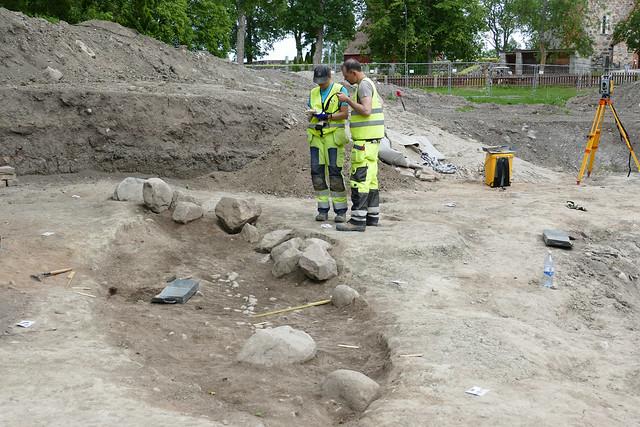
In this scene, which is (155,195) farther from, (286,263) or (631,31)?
(631,31)

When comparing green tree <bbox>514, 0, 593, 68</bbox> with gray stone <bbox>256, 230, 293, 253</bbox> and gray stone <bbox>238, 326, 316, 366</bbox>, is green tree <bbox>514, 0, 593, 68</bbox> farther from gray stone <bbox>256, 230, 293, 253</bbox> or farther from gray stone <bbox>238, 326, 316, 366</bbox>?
gray stone <bbox>238, 326, 316, 366</bbox>

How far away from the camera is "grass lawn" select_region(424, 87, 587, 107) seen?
92.8 ft

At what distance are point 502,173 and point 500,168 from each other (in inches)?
4.3

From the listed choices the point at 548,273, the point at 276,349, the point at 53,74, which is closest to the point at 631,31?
the point at 53,74

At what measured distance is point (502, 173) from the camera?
574 inches

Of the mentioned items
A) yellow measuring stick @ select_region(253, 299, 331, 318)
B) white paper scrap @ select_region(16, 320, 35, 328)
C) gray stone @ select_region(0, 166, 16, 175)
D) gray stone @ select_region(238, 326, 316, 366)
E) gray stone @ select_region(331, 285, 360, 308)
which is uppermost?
gray stone @ select_region(0, 166, 16, 175)

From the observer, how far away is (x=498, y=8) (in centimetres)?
5800

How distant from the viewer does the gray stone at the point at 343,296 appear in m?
7.36

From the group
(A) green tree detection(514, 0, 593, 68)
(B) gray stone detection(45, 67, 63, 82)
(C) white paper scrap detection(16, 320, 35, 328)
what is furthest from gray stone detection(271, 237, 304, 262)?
(A) green tree detection(514, 0, 593, 68)

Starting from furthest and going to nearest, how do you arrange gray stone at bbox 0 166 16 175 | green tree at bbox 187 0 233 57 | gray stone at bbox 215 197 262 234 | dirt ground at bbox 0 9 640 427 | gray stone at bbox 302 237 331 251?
green tree at bbox 187 0 233 57, gray stone at bbox 0 166 16 175, gray stone at bbox 215 197 262 234, gray stone at bbox 302 237 331 251, dirt ground at bbox 0 9 640 427

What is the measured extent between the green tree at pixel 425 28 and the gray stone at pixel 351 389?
43467 millimetres

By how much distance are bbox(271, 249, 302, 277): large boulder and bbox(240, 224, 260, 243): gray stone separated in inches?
48.9

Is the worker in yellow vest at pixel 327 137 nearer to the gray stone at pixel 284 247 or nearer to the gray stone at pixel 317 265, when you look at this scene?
the gray stone at pixel 284 247

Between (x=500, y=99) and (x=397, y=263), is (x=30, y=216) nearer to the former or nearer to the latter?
(x=397, y=263)
